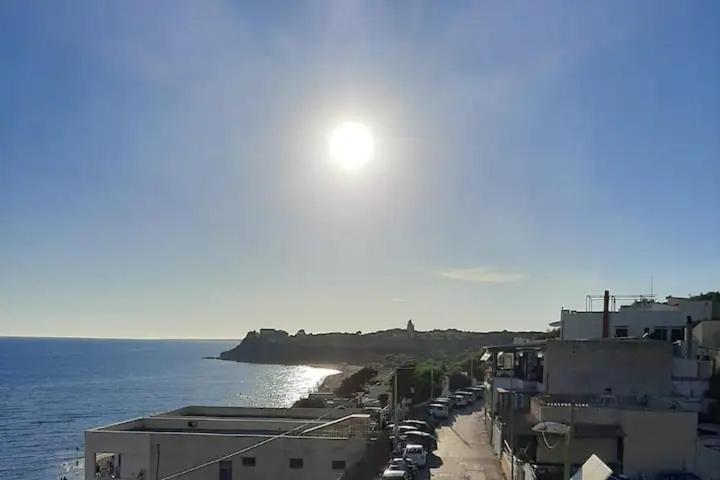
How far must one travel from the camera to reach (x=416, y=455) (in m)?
25.4

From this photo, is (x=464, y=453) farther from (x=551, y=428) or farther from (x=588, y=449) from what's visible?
(x=588, y=449)

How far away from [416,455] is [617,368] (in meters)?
9.13

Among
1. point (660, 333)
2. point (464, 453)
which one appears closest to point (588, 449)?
point (464, 453)

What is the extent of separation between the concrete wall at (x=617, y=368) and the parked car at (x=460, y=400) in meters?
19.5

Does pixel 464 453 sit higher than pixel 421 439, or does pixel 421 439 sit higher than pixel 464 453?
pixel 421 439

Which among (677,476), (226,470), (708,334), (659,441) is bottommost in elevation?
(226,470)

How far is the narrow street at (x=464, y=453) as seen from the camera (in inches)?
963

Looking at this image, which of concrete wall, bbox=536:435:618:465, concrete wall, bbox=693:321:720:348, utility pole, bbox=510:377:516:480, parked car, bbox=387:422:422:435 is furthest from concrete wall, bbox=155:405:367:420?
concrete wall, bbox=693:321:720:348

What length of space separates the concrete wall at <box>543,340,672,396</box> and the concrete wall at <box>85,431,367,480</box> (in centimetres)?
937

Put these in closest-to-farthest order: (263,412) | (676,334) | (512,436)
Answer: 1. (512,436)
2. (263,412)
3. (676,334)

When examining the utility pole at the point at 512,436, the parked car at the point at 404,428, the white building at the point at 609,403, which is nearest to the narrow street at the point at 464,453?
the utility pole at the point at 512,436

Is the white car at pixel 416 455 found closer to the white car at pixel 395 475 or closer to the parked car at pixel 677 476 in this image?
the white car at pixel 395 475

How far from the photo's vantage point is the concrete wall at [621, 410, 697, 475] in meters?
21.8

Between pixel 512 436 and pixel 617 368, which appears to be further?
pixel 617 368
